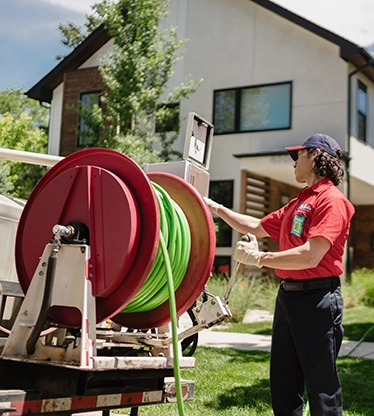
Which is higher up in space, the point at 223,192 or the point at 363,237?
the point at 223,192

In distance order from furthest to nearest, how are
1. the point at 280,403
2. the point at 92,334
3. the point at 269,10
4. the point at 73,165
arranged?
the point at 269,10 < the point at 280,403 < the point at 73,165 < the point at 92,334

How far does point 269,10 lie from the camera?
18.2 m

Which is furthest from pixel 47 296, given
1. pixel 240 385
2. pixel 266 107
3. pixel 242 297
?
pixel 266 107

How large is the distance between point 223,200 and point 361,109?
449cm

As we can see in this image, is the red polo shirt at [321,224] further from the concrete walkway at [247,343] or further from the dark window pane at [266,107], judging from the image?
the dark window pane at [266,107]

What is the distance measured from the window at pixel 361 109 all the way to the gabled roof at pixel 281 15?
1.43ft

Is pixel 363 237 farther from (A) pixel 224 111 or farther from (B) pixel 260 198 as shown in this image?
(A) pixel 224 111

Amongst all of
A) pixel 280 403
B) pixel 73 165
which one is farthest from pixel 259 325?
pixel 73 165

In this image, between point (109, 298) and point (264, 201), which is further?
point (264, 201)

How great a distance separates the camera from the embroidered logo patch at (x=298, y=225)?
390 cm

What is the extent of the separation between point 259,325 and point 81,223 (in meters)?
9.38

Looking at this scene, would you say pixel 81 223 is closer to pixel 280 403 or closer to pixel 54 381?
pixel 54 381

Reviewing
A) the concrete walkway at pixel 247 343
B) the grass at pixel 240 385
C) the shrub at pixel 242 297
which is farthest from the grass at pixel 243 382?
the shrub at pixel 242 297

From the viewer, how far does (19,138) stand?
17.6 metres
